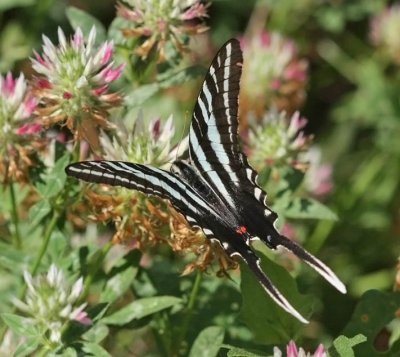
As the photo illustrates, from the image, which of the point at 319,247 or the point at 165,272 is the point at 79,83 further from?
the point at 319,247

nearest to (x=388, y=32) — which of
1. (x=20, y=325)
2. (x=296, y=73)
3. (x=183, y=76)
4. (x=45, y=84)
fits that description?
(x=296, y=73)

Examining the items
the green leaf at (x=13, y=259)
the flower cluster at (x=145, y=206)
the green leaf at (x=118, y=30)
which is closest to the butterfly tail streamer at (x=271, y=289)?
the flower cluster at (x=145, y=206)

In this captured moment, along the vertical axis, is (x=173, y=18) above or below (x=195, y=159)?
above

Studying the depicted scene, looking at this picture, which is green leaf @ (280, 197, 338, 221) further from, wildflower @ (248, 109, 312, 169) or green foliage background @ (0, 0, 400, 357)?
wildflower @ (248, 109, 312, 169)

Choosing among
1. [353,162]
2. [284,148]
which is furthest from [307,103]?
[284,148]

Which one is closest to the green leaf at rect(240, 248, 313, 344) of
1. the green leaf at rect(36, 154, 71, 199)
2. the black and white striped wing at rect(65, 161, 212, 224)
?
the black and white striped wing at rect(65, 161, 212, 224)

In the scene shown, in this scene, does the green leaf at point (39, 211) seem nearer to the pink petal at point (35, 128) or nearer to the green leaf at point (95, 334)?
the pink petal at point (35, 128)

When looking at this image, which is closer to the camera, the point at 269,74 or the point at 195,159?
the point at 195,159

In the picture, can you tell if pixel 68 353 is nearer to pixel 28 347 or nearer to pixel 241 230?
pixel 28 347
